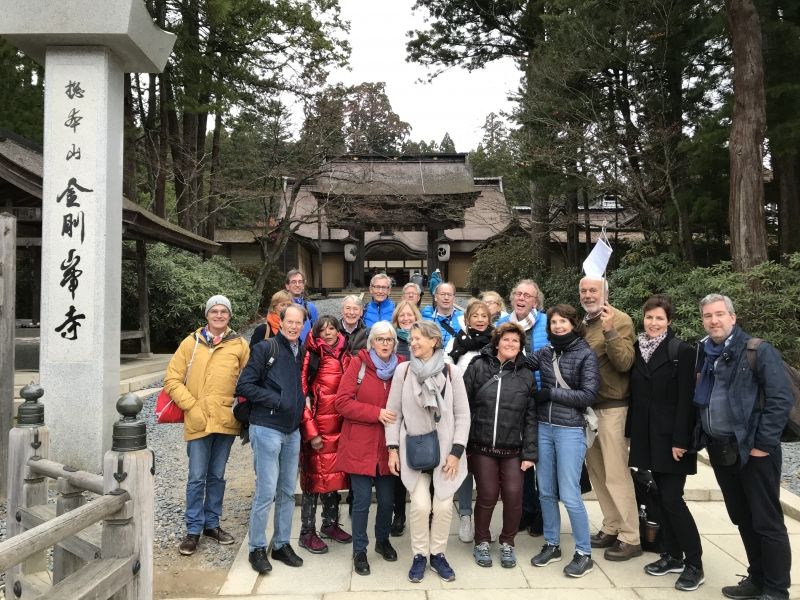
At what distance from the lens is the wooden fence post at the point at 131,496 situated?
94.7 inches

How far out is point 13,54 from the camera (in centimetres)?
1353

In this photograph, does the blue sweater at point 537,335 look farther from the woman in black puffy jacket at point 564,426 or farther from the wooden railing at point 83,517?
the wooden railing at point 83,517

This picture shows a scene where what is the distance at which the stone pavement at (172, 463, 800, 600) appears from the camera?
3.16 metres

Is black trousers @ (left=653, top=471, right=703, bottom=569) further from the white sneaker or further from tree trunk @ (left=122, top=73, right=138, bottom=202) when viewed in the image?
tree trunk @ (left=122, top=73, right=138, bottom=202)

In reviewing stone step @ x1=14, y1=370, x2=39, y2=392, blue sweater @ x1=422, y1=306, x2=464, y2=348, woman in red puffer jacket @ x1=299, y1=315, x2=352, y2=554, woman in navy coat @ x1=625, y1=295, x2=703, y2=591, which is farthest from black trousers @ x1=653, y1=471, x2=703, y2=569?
stone step @ x1=14, y1=370, x2=39, y2=392

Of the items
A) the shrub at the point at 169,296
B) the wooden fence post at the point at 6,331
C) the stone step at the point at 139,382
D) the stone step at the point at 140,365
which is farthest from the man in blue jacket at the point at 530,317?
the shrub at the point at 169,296

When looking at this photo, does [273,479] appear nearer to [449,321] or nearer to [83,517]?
[83,517]

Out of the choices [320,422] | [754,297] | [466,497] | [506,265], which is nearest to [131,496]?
[320,422]

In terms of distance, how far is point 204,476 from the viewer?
3.68 m

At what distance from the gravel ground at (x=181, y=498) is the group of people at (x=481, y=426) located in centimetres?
17

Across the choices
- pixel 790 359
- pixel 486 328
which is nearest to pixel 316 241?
pixel 790 359

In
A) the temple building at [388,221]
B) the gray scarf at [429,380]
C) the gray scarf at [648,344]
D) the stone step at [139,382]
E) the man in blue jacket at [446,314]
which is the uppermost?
the temple building at [388,221]

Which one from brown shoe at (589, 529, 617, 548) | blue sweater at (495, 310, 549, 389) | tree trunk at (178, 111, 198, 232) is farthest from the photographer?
tree trunk at (178, 111, 198, 232)

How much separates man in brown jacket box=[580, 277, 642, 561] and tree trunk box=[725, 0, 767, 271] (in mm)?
6681
